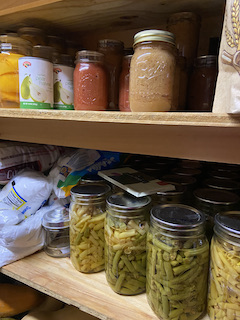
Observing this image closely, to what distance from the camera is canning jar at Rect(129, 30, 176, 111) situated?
0.50 meters

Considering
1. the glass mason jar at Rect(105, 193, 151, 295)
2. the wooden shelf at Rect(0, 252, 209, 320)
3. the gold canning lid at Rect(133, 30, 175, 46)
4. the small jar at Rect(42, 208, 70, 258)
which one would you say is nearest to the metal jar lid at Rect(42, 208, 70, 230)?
the small jar at Rect(42, 208, 70, 258)

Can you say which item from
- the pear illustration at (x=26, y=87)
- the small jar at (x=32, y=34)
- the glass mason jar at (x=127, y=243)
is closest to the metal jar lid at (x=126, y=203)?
the glass mason jar at (x=127, y=243)

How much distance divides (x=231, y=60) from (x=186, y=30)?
0.99 ft

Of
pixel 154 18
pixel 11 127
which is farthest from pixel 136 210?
pixel 11 127

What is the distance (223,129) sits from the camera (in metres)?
0.60

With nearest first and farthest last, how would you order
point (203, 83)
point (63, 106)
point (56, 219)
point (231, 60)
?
1. point (231, 60)
2. point (203, 83)
3. point (63, 106)
4. point (56, 219)

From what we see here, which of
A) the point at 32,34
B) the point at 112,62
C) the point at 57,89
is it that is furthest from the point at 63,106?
the point at 32,34

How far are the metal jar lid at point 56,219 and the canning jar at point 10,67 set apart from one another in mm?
361

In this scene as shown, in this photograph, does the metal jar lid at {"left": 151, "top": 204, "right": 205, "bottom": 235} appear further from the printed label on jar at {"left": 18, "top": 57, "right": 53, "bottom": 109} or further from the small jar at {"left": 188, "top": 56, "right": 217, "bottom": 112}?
the printed label on jar at {"left": 18, "top": 57, "right": 53, "bottom": 109}

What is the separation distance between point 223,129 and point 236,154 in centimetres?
7

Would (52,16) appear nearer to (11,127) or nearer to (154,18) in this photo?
(154,18)

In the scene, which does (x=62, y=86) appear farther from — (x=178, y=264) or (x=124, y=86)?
(x=178, y=264)

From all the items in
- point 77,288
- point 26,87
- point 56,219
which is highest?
point 26,87

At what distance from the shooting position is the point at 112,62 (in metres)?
0.68
